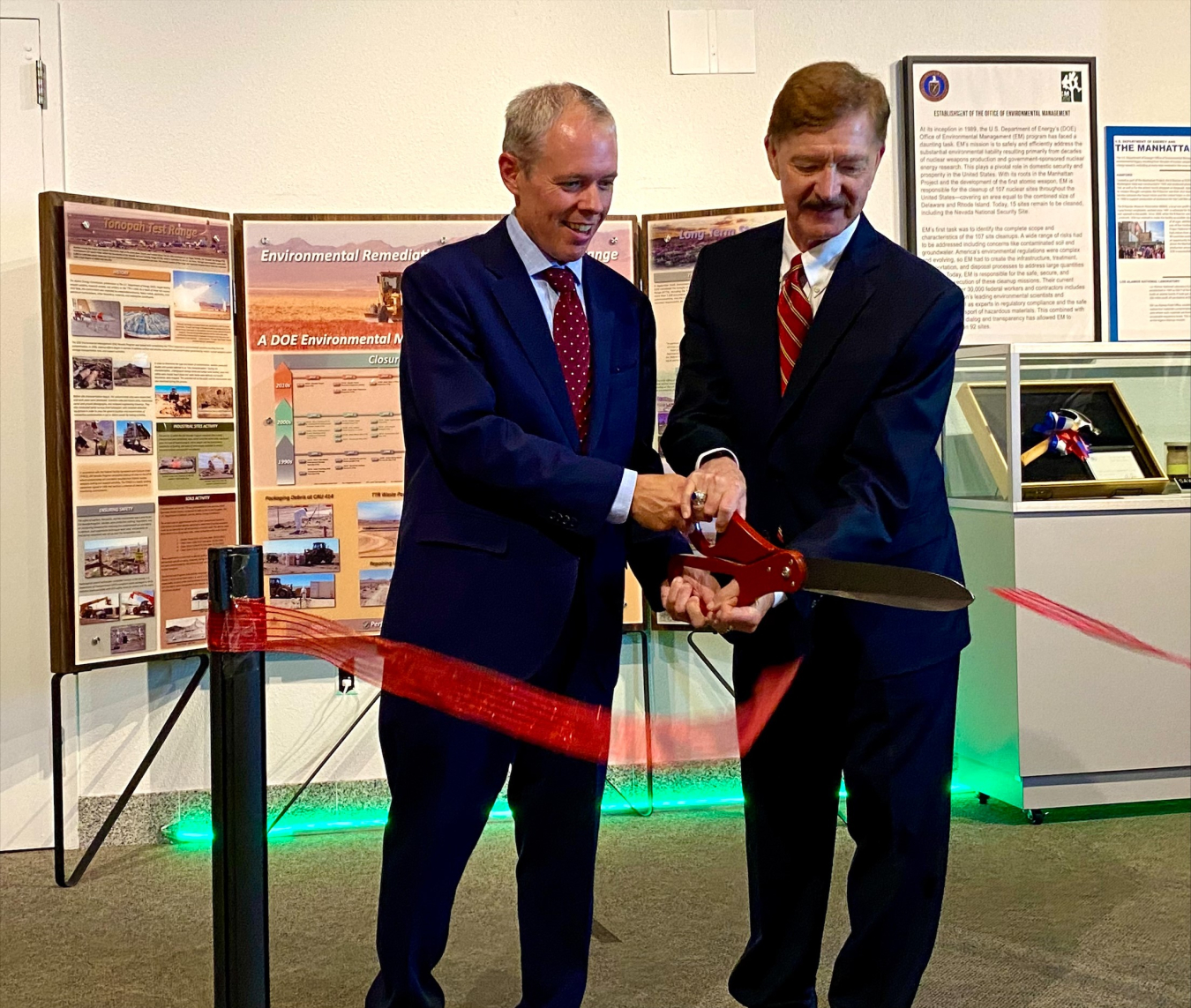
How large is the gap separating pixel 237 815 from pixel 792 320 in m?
1.13

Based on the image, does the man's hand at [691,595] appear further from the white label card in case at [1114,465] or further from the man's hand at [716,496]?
the white label card in case at [1114,465]

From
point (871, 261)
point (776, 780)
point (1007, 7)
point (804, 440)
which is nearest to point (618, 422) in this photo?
point (804, 440)

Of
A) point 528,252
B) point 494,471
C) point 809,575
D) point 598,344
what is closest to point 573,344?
point 598,344

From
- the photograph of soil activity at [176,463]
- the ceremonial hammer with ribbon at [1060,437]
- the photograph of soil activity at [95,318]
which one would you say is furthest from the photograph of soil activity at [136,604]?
the ceremonial hammer with ribbon at [1060,437]

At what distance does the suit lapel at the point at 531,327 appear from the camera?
1.98m

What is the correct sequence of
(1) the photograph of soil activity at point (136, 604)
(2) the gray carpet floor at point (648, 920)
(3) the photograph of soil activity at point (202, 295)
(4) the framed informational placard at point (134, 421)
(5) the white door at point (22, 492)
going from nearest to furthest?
1. (2) the gray carpet floor at point (648, 920)
2. (4) the framed informational placard at point (134, 421)
3. (1) the photograph of soil activity at point (136, 604)
4. (3) the photograph of soil activity at point (202, 295)
5. (5) the white door at point (22, 492)

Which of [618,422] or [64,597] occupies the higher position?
[618,422]

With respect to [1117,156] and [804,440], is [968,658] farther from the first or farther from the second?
[804,440]

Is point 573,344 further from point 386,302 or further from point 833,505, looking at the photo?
point 386,302

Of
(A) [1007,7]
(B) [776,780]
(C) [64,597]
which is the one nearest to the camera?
(B) [776,780]

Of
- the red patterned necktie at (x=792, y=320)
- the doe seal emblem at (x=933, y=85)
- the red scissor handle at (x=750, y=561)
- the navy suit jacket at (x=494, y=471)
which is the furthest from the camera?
the doe seal emblem at (x=933, y=85)

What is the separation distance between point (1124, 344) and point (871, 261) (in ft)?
8.68

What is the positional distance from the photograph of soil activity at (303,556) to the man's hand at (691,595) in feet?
7.31

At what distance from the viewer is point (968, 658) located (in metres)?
4.23
